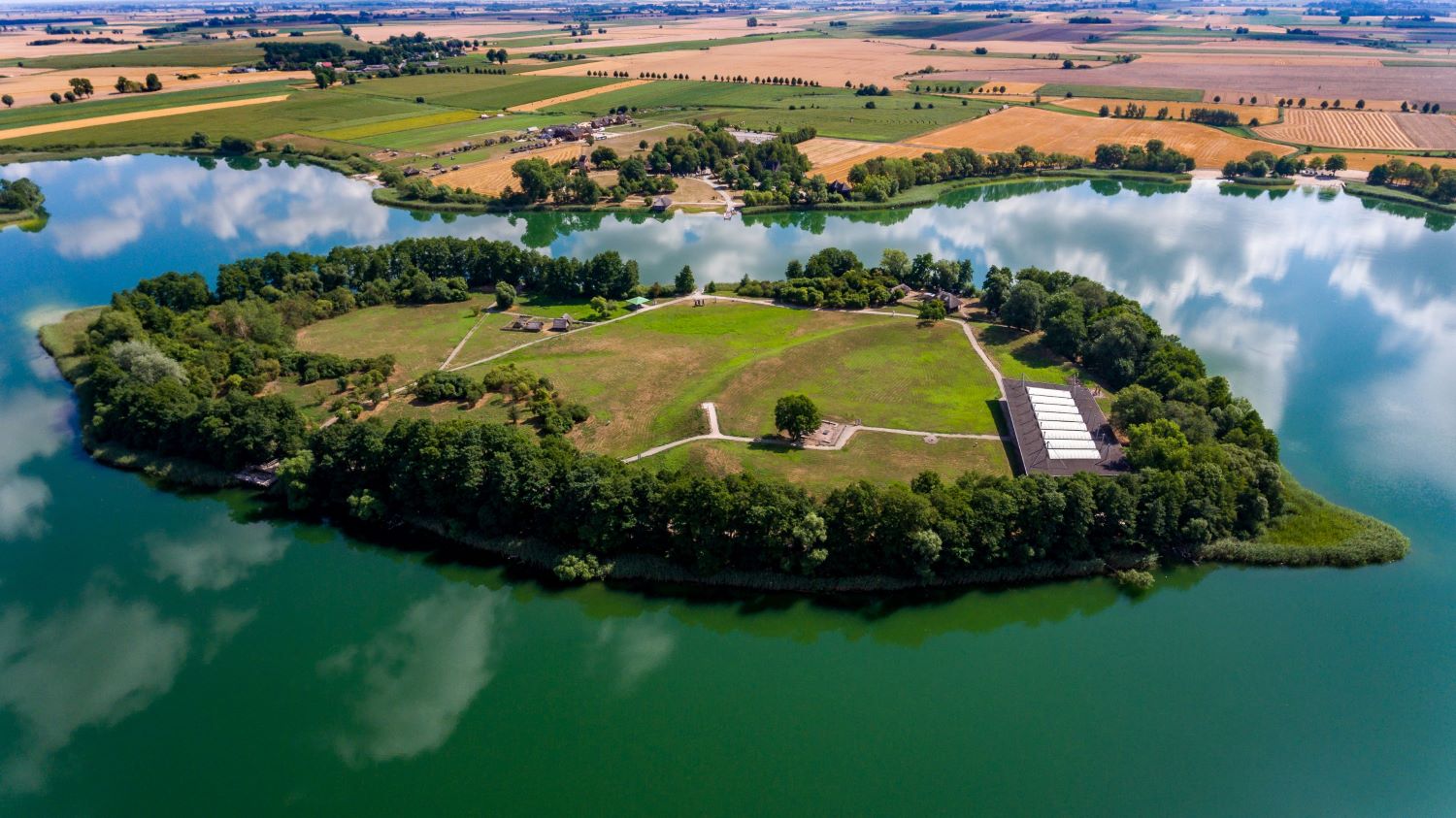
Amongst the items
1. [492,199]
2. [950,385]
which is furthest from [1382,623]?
[492,199]

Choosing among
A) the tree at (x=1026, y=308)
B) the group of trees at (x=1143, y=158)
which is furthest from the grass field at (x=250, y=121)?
the tree at (x=1026, y=308)

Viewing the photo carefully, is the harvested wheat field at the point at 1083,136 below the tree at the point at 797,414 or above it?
above

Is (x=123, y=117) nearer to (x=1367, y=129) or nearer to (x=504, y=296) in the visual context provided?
(x=504, y=296)

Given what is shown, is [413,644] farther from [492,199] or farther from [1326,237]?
[1326,237]

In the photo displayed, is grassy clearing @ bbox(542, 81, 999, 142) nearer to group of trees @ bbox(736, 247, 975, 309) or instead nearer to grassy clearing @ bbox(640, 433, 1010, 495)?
group of trees @ bbox(736, 247, 975, 309)

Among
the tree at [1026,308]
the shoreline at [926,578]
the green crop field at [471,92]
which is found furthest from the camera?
the green crop field at [471,92]

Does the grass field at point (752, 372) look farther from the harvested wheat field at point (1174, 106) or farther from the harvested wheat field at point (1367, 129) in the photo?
the harvested wheat field at point (1174, 106)

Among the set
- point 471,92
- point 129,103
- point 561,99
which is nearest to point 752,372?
point 561,99
